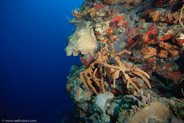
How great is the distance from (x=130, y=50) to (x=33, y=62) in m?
48.8

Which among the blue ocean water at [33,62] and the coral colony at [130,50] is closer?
the coral colony at [130,50]

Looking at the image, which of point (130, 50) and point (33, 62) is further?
point (33, 62)

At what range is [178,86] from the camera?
2789 mm

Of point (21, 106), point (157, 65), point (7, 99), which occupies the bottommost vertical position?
point (157, 65)

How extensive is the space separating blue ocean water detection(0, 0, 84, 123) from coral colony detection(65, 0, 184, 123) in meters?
1.43

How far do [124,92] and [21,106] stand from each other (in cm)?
2894

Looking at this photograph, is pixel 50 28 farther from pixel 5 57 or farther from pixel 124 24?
pixel 124 24

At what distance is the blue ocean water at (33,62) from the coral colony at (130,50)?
143cm

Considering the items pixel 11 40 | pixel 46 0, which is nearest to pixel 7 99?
pixel 11 40

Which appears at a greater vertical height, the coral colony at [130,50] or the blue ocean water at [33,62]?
the blue ocean water at [33,62]

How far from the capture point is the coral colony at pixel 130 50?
2.70 m

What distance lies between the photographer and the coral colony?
2.70m

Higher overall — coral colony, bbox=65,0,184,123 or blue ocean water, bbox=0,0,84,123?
blue ocean water, bbox=0,0,84,123

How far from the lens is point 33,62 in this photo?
44.2 m
